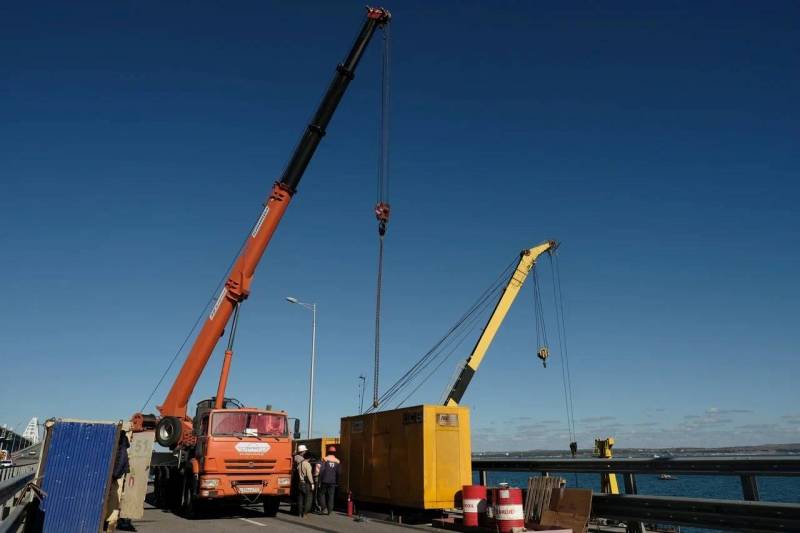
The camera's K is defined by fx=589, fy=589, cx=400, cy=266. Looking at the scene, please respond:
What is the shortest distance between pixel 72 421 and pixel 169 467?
8.40 metres

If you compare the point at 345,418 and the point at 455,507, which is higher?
the point at 345,418

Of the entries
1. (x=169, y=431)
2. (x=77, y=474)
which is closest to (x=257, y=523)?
(x=169, y=431)

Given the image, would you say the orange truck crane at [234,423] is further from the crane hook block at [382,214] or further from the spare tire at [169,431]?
the crane hook block at [382,214]

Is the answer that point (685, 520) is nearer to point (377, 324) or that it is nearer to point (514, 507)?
point (514, 507)

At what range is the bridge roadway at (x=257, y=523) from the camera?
39.9 ft

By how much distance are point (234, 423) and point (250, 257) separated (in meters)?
5.53

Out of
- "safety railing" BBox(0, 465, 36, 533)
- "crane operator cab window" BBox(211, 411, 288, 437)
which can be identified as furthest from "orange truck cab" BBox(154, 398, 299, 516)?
"safety railing" BBox(0, 465, 36, 533)

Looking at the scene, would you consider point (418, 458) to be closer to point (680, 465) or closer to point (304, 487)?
point (304, 487)

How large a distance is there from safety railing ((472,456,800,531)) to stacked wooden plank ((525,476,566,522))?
524 mm

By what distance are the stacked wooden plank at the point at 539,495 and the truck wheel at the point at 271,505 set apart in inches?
257

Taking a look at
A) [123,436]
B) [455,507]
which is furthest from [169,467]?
[455,507]

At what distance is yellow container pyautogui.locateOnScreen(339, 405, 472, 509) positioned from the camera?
13.0 meters

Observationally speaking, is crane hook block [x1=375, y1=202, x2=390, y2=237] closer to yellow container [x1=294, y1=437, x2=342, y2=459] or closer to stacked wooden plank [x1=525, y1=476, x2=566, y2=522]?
yellow container [x1=294, y1=437, x2=342, y2=459]

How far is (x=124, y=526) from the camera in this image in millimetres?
12289
